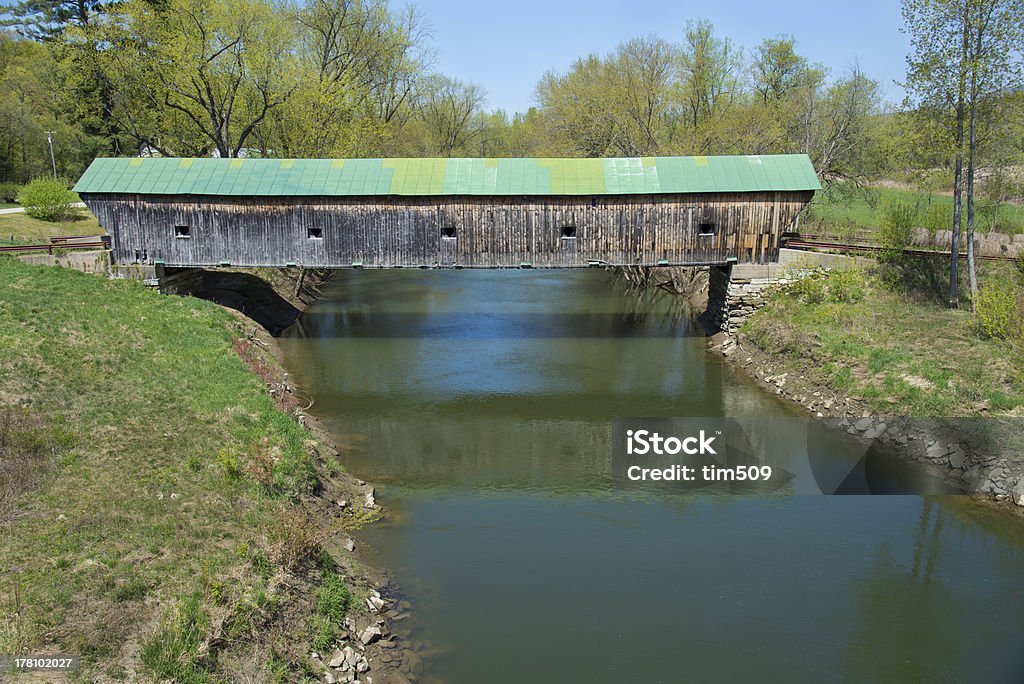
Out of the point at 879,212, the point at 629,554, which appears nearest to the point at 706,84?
the point at 879,212

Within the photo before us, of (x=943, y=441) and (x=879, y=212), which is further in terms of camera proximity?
(x=879, y=212)

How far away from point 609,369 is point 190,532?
1438cm

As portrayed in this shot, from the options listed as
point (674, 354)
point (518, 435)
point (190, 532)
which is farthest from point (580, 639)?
point (674, 354)

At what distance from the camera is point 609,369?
2255 cm

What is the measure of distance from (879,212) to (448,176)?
19958 mm

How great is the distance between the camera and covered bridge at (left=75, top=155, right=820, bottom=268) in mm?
23766

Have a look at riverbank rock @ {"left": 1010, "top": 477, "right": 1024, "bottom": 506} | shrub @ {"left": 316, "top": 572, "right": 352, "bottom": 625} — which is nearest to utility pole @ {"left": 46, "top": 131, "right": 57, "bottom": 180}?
shrub @ {"left": 316, "top": 572, "right": 352, "bottom": 625}

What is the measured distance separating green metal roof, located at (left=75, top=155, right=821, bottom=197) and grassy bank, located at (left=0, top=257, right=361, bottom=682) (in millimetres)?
7319

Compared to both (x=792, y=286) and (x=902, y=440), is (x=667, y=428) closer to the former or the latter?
(x=902, y=440)

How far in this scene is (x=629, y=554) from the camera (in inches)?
487

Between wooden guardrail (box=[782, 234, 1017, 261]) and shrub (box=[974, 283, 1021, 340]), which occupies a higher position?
wooden guardrail (box=[782, 234, 1017, 261])

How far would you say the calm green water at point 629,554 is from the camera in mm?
9969

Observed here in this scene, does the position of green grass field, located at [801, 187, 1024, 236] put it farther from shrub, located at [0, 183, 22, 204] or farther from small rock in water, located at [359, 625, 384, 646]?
shrub, located at [0, 183, 22, 204]

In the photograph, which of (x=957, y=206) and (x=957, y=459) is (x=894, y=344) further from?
(x=957, y=459)
